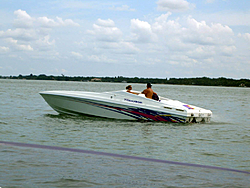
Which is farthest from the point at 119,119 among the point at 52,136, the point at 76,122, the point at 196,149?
the point at 196,149

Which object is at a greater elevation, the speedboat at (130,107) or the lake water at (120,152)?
the speedboat at (130,107)

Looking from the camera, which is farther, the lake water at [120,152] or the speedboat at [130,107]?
the speedboat at [130,107]

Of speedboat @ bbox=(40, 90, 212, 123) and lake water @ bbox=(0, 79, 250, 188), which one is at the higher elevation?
speedboat @ bbox=(40, 90, 212, 123)

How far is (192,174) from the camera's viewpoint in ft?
21.8

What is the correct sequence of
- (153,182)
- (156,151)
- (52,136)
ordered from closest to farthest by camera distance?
1. (153,182)
2. (156,151)
3. (52,136)

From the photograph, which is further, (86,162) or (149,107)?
(149,107)

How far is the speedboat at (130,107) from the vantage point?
14.6 m

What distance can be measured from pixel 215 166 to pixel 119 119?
777cm

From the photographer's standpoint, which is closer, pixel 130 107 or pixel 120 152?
pixel 120 152

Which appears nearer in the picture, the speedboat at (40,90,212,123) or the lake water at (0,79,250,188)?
the lake water at (0,79,250,188)

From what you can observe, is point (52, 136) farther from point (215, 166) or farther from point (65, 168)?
point (215, 166)

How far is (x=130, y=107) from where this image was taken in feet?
49.1

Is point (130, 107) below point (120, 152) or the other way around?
the other way around

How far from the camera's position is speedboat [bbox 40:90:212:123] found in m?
14.6
